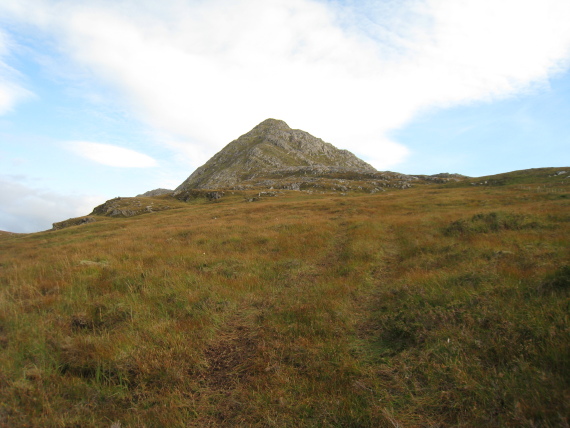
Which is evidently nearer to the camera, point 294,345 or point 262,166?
point 294,345

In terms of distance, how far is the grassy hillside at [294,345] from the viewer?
3748 mm

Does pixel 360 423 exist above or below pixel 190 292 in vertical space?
below

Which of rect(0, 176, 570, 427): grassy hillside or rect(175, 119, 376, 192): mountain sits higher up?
rect(175, 119, 376, 192): mountain

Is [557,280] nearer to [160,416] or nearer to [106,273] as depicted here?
[160,416]

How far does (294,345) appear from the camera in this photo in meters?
5.42

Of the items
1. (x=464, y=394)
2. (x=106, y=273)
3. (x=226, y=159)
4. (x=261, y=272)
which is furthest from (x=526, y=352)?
(x=226, y=159)

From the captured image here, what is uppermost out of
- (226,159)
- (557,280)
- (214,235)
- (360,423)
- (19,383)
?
(226,159)

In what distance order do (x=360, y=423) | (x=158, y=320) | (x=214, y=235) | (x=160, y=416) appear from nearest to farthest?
(x=360, y=423), (x=160, y=416), (x=158, y=320), (x=214, y=235)

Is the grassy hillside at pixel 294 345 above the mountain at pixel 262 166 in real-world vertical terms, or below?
below

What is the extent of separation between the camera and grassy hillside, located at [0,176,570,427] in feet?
12.3

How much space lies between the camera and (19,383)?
165 inches

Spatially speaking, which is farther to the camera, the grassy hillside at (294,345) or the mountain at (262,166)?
the mountain at (262,166)

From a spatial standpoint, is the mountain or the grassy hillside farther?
the mountain

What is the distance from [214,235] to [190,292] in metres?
11.2
